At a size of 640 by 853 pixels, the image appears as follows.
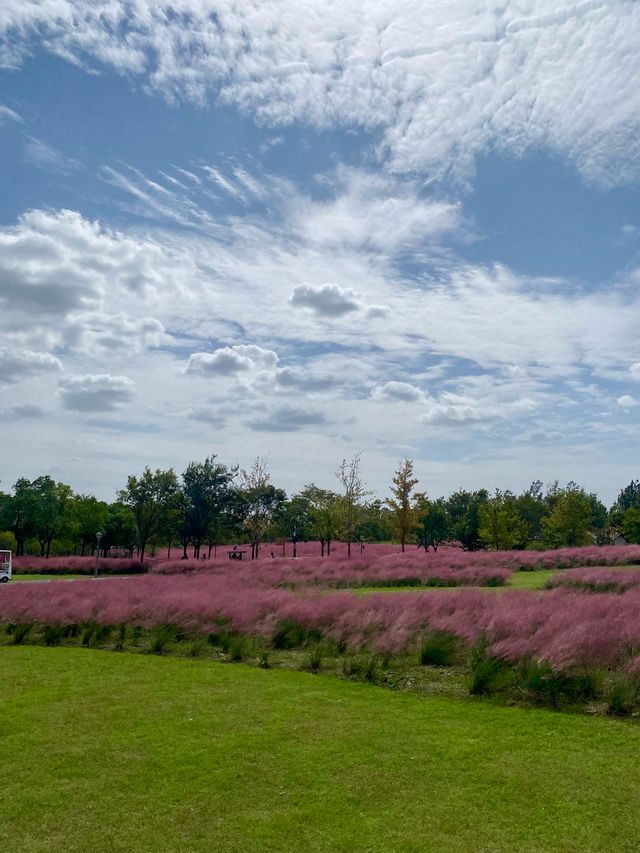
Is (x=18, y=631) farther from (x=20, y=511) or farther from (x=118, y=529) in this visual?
(x=118, y=529)

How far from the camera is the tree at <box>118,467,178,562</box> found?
44.6 m

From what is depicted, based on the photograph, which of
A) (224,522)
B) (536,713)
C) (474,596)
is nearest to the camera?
(536,713)

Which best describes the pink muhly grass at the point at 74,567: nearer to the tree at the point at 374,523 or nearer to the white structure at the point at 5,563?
the white structure at the point at 5,563

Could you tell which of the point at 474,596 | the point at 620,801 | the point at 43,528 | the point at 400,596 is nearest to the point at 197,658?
the point at 400,596

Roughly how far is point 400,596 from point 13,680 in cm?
734

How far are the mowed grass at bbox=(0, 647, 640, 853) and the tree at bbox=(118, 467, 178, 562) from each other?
37846 mm

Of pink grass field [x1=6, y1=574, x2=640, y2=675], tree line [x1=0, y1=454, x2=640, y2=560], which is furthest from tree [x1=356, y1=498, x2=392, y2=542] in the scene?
pink grass field [x1=6, y1=574, x2=640, y2=675]

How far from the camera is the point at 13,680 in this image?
338 inches

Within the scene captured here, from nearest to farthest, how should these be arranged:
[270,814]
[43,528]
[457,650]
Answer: [270,814] → [457,650] → [43,528]

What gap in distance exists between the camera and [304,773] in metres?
5.07

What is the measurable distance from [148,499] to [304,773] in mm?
41827

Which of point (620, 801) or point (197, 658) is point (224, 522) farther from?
point (620, 801)

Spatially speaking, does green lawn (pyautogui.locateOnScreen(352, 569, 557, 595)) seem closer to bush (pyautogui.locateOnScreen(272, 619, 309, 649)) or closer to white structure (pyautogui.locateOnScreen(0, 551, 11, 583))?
bush (pyautogui.locateOnScreen(272, 619, 309, 649))

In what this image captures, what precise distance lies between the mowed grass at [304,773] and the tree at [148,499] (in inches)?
1490
